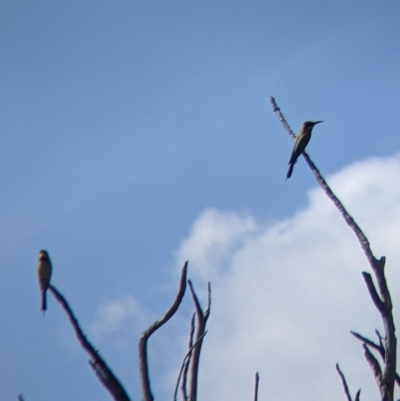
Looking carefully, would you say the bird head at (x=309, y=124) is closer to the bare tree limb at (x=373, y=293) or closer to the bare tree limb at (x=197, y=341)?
the bare tree limb at (x=197, y=341)

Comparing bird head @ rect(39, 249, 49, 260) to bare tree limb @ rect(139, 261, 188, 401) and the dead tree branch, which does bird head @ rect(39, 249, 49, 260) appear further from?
the dead tree branch

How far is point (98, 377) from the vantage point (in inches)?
146

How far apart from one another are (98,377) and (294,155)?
33.2ft

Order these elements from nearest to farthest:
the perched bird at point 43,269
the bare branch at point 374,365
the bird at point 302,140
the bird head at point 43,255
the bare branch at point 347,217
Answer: the bare branch at point 374,365, the bare branch at point 347,217, the perched bird at point 43,269, the bird head at point 43,255, the bird at point 302,140

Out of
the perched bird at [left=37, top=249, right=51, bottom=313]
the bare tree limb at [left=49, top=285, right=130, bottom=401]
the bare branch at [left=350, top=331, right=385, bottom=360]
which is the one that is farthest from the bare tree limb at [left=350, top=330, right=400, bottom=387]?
the perched bird at [left=37, top=249, right=51, bottom=313]

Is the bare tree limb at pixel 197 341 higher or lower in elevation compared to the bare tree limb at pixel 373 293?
higher

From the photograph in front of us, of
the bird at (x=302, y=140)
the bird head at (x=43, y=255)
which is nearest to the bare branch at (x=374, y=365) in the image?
the bird head at (x=43, y=255)

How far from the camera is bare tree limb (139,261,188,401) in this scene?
3803mm

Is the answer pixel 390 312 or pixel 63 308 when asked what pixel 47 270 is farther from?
pixel 390 312

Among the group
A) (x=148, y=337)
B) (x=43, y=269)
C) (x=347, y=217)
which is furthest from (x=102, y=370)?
(x=43, y=269)

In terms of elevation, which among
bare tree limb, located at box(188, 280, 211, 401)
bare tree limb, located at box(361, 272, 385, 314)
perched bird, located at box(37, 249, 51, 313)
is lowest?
bare tree limb, located at box(361, 272, 385, 314)

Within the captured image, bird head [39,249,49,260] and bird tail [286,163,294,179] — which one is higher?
bird tail [286,163,294,179]

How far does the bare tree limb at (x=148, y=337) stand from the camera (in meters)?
3.80

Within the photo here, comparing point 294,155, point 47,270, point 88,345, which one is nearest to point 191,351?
point 88,345
